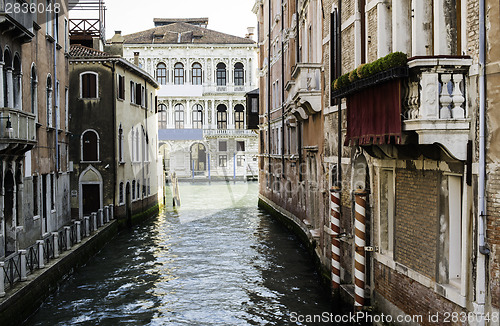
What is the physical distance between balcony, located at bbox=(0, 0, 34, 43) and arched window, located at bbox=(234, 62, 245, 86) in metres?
38.2

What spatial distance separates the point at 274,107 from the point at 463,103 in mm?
17812

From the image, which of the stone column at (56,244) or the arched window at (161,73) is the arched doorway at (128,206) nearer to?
the stone column at (56,244)

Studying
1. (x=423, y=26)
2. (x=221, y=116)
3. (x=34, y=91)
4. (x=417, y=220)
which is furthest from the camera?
(x=221, y=116)

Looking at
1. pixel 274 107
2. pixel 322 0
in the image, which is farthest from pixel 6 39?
pixel 274 107

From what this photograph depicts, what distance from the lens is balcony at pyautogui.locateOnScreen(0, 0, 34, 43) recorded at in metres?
9.91

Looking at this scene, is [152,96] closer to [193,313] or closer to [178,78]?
[193,313]

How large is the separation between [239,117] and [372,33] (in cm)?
4214

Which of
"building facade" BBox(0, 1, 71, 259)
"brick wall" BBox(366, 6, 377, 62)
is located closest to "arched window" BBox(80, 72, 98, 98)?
"building facade" BBox(0, 1, 71, 259)

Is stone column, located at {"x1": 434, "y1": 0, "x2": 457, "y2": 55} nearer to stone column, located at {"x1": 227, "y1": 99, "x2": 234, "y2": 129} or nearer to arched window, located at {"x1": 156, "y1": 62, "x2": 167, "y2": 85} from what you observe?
stone column, located at {"x1": 227, "y1": 99, "x2": 234, "y2": 129}

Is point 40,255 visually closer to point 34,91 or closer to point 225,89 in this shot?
point 34,91

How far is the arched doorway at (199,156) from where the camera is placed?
165 ft

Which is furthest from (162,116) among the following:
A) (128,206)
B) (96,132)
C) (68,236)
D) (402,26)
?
(402,26)

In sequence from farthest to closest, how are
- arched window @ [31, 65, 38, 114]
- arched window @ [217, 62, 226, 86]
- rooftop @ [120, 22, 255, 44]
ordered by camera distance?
1. arched window @ [217, 62, 226, 86]
2. rooftop @ [120, 22, 255, 44]
3. arched window @ [31, 65, 38, 114]

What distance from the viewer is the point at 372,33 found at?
A: 7.74 m
